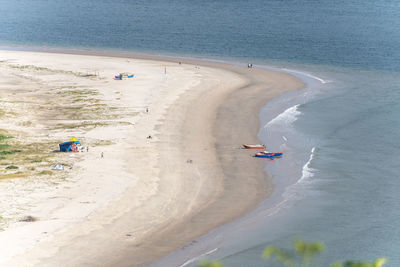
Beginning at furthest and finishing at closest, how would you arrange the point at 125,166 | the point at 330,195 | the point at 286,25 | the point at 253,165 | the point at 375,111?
the point at 286,25 → the point at 375,111 → the point at 253,165 → the point at 125,166 → the point at 330,195

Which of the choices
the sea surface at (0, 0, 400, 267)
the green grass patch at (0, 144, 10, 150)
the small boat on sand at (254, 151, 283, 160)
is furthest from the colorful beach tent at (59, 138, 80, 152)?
the sea surface at (0, 0, 400, 267)

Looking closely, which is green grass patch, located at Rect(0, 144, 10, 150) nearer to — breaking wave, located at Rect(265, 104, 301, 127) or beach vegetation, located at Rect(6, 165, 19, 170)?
beach vegetation, located at Rect(6, 165, 19, 170)

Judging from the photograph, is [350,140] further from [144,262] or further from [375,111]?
[144,262]

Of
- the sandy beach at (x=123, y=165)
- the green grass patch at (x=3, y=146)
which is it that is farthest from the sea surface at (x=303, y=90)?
the green grass patch at (x=3, y=146)

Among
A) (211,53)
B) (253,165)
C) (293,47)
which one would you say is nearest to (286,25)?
(293,47)

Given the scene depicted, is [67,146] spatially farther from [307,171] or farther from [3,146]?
[307,171]

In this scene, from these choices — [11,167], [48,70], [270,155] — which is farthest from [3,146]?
[48,70]
